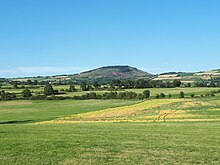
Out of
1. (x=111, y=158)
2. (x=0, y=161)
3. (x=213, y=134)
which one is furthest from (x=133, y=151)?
(x=213, y=134)

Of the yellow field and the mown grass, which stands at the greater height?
the mown grass

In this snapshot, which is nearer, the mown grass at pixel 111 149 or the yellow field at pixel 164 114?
the mown grass at pixel 111 149

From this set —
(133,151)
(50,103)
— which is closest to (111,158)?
(133,151)

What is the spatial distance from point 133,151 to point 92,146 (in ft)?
8.37

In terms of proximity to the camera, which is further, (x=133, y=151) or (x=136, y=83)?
(x=136, y=83)

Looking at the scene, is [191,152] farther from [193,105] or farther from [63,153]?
[193,105]

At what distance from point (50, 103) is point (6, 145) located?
88101mm

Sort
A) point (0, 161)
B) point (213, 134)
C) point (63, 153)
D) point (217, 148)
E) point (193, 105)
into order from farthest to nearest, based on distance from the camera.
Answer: point (193, 105) → point (213, 134) → point (217, 148) → point (63, 153) → point (0, 161)

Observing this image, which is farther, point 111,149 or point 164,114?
point 164,114

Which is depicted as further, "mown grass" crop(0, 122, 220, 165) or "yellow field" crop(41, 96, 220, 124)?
"yellow field" crop(41, 96, 220, 124)

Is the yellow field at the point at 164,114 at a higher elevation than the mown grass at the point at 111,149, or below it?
below

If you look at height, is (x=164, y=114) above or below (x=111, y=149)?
below

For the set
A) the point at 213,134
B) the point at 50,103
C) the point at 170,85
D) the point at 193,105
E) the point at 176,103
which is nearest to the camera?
the point at 213,134

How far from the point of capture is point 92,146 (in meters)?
19.3
